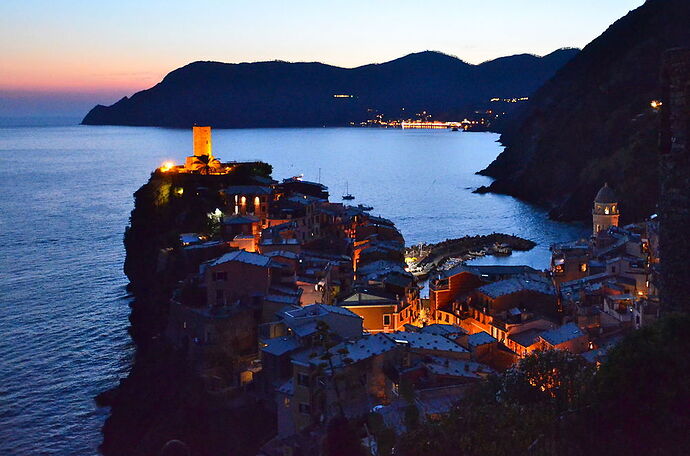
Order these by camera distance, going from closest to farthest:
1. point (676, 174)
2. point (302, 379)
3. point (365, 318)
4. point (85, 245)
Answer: point (676, 174) → point (302, 379) → point (365, 318) → point (85, 245)

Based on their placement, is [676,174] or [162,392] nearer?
[676,174]

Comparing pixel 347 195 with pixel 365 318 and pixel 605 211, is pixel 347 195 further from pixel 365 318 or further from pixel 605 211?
pixel 365 318

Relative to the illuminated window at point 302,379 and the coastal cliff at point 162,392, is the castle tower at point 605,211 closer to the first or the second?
the coastal cliff at point 162,392

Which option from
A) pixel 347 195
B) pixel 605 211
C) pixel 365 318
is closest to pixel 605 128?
pixel 347 195

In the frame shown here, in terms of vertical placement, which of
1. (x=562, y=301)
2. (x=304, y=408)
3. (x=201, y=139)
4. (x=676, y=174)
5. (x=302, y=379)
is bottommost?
(x=304, y=408)

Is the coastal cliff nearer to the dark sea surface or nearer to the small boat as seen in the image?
the dark sea surface
